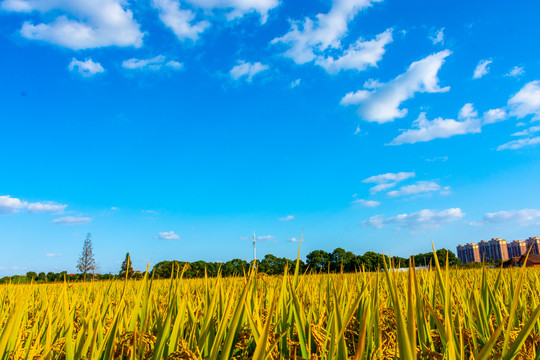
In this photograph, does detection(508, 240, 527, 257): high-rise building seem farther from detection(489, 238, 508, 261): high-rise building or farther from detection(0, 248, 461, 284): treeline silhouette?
detection(0, 248, 461, 284): treeline silhouette

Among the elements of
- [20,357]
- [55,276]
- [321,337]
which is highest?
[321,337]

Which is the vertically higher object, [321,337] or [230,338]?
[230,338]

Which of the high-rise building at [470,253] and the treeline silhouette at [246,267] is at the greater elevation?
the treeline silhouette at [246,267]

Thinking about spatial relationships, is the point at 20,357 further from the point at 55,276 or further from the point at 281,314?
the point at 55,276

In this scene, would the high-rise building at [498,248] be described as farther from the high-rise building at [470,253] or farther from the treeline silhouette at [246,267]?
the treeline silhouette at [246,267]

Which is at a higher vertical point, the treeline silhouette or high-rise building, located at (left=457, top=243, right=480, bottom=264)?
the treeline silhouette

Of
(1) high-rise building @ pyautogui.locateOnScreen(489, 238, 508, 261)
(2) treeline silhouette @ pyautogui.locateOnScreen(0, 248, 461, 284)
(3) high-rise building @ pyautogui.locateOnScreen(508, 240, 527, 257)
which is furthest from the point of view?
(1) high-rise building @ pyautogui.locateOnScreen(489, 238, 508, 261)

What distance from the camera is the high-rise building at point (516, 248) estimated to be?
10197 cm

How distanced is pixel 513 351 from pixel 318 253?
93.2 feet

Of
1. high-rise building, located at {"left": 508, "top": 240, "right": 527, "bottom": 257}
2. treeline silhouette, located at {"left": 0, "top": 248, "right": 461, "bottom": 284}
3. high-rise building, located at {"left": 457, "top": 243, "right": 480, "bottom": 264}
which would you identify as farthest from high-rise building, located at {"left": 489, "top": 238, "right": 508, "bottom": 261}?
treeline silhouette, located at {"left": 0, "top": 248, "right": 461, "bottom": 284}

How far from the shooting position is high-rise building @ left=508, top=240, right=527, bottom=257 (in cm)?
10197

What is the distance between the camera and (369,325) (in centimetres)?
155

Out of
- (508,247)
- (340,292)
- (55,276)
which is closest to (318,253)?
(55,276)

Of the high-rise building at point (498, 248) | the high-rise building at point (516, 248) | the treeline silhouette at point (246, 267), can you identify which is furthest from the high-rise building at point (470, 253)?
the treeline silhouette at point (246, 267)
